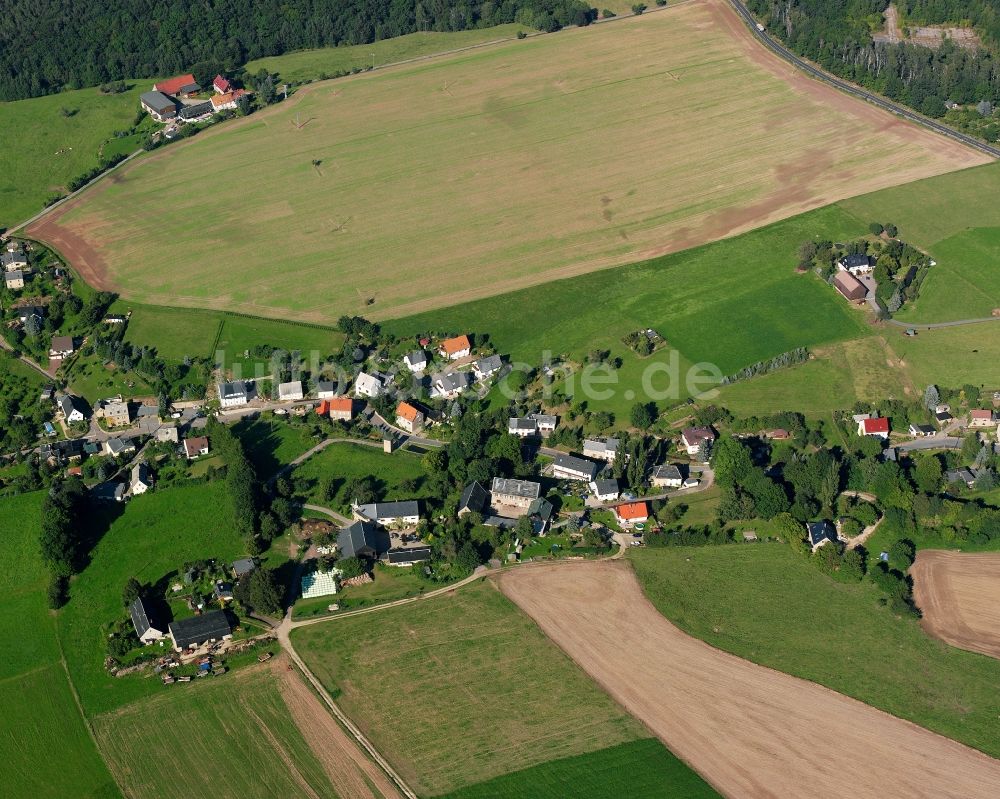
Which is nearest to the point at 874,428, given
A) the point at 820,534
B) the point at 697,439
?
the point at 820,534

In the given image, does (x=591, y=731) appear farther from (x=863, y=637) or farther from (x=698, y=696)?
(x=863, y=637)

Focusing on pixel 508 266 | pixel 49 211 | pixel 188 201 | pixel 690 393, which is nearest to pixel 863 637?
pixel 690 393

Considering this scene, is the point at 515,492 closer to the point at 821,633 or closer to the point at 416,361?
A: the point at 416,361

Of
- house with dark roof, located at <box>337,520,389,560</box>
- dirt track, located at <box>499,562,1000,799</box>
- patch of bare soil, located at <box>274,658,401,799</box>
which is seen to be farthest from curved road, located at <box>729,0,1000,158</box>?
patch of bare soil, located at <box>274,658,401,799</box>

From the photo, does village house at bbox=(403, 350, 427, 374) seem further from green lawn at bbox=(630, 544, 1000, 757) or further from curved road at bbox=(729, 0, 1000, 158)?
curved road at bbox=(729, 0, 1000, 158)

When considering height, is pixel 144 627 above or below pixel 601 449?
above

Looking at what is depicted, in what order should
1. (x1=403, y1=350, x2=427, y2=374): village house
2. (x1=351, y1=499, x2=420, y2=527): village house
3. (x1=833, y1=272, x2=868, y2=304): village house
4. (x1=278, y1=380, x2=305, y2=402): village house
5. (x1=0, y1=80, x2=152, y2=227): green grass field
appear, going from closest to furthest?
1. (x1=351, y1=499, x2=420, y2=527): village house
2. (x1=278, y1=380, x2=305, y2=402): village house
3. (x1=403, y1=350, x2=427, y2=374): village house
4. (x1=833, y1=272, x2=868, y2=304): village house
5. (x1=0, y1=80, x2=152, y2=227): green grass field

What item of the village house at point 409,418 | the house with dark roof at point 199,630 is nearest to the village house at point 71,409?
the village house at point 409,418

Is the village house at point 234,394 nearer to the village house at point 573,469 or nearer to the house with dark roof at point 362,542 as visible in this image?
the house with dark roof at point 362,542
